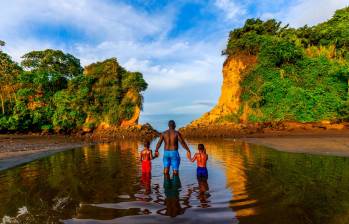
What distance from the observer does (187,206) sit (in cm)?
725

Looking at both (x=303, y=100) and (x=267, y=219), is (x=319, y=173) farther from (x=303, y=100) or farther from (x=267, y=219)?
(x=303, y=100)

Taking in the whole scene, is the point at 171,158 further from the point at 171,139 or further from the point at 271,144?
the point at 271,144

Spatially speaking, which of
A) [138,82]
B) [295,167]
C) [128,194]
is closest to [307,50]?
[138,82]

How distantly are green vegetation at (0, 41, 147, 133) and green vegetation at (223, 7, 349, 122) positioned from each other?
17039 mm

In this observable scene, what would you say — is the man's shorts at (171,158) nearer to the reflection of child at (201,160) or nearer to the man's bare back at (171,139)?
the man's bare back at (171,139)

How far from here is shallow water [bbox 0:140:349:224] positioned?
255 inches

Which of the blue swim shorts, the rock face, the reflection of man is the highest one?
the rock face

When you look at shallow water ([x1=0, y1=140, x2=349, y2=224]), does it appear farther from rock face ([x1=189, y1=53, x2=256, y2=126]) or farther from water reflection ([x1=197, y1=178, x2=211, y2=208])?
rock face ([x1=189, y1=53, x2=256, y2=126])

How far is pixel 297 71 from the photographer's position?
35375 mm

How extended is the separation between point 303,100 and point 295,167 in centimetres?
2278

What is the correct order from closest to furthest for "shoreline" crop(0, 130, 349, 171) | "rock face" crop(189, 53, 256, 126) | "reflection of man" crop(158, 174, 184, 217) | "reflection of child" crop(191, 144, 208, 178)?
"reflection of man" crop(158, 174, 184, 217), "reflection of child" crop(191, 144, 208, 178), "shoreline" crop(0, 130, 349, 171), "rock face" crop(189, 53, 256, 126)

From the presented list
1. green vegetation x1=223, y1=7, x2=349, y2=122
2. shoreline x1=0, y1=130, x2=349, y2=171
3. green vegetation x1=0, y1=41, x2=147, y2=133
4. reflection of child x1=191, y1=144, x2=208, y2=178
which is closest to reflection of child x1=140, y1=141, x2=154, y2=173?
reflection of child x1=191, y1=144, x2=208, y2=178

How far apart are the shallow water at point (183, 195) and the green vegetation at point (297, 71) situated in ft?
69.2

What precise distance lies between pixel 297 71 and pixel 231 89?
28.9ft
